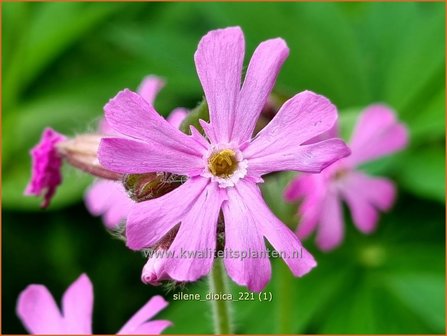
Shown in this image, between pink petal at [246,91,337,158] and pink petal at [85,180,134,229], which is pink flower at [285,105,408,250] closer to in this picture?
pink petal at [85,180,134,229]

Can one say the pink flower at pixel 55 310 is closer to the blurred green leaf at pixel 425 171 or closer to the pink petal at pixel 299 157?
the pink petal at pixel 299 157

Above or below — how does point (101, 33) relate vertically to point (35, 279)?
above

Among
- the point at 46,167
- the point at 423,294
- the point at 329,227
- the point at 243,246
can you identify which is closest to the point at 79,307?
the point at 46,167

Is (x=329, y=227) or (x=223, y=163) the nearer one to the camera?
(x=223, y=163)

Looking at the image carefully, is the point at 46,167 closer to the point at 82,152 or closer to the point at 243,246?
the point at 82,152

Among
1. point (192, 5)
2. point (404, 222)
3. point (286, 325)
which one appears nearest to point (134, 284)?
point (286, 325)

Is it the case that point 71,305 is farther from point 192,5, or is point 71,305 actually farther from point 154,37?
point 192,5
